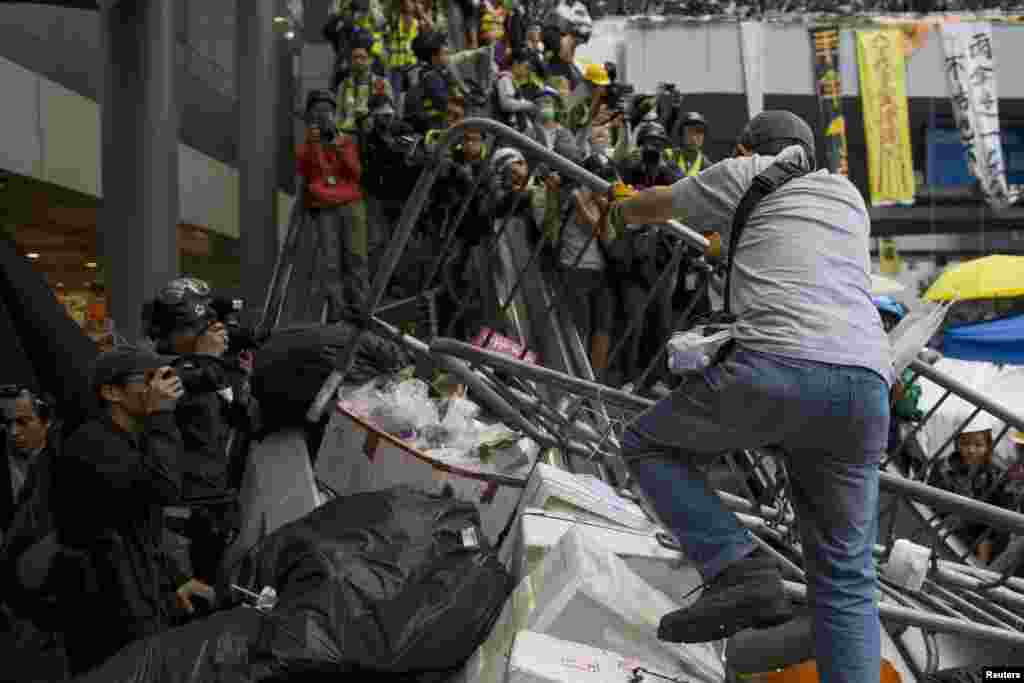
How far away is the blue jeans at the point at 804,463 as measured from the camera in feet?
9.26

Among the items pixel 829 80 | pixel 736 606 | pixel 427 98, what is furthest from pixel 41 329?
pixel 829 80

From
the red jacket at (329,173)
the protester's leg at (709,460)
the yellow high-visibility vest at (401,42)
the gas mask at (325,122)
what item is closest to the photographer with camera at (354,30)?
the yellow high-visibility vest at (401,42)

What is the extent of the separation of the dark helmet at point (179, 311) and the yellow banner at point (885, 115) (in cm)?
1878

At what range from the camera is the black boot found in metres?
2.84

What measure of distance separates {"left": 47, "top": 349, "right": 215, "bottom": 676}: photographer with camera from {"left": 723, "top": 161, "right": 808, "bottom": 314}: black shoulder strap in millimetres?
1842

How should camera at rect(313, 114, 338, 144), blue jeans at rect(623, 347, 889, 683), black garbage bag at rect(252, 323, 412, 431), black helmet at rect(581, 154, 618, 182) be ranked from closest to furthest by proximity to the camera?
blue jeans at rect(623, 347, 889, 683) → black garbage bag at rect(252, 323, 412, 431) → black helmet at rect(581, 154, 618, 182) → camera at rect(313, 114, 338, 144)

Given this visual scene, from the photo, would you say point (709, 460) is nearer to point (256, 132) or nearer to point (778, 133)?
point (778, 133)

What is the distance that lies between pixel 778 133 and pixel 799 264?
44 centimetres

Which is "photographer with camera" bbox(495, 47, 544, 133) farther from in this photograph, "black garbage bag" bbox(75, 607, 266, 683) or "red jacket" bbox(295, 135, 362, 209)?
"black garbage bag" bbox(75, 607, 266, 683)

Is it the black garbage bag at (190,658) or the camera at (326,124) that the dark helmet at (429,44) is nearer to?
the camera at (326,124)

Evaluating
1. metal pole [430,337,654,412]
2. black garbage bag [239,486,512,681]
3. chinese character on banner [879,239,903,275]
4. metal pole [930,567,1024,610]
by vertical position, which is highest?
metal pole [430,337,654,412]

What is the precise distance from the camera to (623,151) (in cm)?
775

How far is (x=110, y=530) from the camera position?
363cm

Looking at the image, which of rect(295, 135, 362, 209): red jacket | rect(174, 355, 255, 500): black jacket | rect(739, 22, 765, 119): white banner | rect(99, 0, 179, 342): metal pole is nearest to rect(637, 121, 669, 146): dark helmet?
rect(295, 135, 362, 209): red jacket
